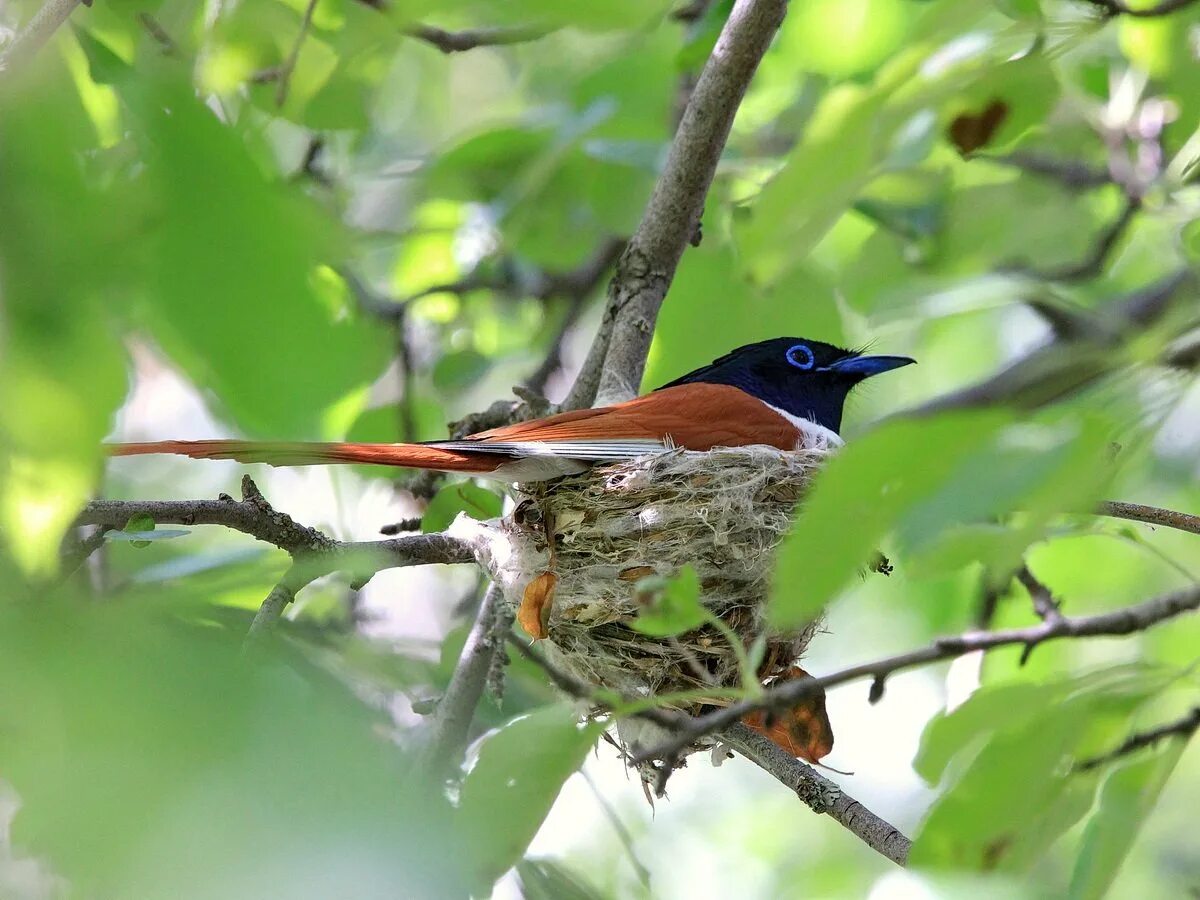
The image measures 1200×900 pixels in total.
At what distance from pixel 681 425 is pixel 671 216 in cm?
71

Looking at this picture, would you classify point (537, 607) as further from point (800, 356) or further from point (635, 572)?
point (800, 356)

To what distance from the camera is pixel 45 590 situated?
38.7 inches

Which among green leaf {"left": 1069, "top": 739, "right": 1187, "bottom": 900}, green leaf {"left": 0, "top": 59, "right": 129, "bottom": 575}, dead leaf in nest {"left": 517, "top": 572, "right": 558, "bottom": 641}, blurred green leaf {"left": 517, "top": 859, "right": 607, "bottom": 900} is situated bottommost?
green leaf {"left": 1069, "top": 739, "right": 1187, "bottom": 900}

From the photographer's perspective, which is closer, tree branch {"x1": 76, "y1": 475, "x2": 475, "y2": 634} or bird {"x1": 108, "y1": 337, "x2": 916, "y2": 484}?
tree branch {"x1": 76, "y1": 475, "x2": 475, "y2": 634}

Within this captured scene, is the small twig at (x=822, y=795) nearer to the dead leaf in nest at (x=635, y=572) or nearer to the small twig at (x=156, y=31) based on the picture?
the dead leaf in nest at (x=635, y=572)

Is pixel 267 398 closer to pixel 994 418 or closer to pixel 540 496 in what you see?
pixel 994 418

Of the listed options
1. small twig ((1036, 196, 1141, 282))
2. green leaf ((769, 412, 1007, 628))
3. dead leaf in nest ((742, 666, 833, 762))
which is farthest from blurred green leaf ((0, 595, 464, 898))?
small twig ((1036, 196, 1141, 282))

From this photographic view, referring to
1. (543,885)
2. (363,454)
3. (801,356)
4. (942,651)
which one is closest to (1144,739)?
(942,651)

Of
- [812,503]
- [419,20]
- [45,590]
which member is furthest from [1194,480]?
[45,590]

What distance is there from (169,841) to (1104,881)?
4.32 feet

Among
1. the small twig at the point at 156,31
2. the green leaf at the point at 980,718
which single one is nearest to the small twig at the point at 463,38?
the small twig at the point at 156,31

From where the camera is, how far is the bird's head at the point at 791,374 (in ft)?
15.6

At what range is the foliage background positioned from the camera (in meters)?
0.78

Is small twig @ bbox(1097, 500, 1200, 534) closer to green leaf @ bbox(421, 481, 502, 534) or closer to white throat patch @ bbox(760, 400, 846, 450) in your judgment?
white throat patch @ bbox(760, 400, 846, 450)
